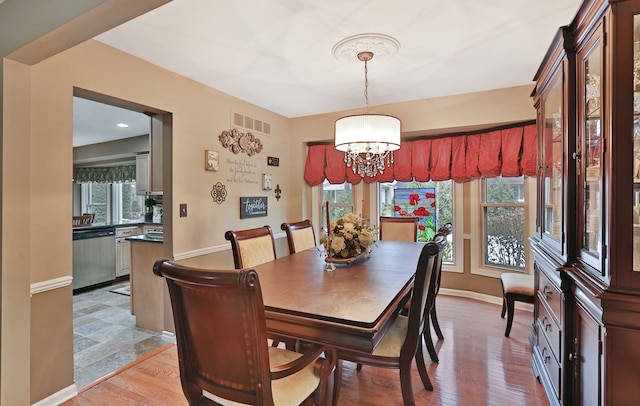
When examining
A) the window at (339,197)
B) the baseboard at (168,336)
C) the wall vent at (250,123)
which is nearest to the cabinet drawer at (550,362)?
the window at (339,197)

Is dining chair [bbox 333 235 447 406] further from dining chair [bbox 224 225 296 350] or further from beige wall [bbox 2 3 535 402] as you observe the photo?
beige wall [bbox 2 3 535 402]

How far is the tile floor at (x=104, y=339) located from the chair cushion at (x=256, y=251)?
1323mm

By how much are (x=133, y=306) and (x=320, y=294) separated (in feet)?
8.89

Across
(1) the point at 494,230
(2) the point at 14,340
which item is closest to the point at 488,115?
(1) the point at 494,230

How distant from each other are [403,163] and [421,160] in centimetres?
23

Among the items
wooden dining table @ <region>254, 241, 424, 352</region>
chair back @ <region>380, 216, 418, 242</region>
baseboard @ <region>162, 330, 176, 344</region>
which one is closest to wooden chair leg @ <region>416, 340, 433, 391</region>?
wooden dining table @ <region>254, 241, 424, 352</region>

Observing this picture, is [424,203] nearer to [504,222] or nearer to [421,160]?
[421,160]

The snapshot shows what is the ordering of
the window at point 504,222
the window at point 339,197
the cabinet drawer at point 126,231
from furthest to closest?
the cabinet drawer at point 126,231
the window at point 339,197
the window at point 504,222

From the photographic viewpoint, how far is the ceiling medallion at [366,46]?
7.57ft

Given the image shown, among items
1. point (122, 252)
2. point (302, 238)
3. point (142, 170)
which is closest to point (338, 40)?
point (302, 238)

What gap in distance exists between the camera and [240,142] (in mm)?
3664

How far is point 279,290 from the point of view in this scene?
1714mm

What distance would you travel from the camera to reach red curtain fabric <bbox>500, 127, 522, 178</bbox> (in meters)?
3.34

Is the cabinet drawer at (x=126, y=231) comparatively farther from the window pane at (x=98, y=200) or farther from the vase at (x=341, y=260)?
the vase at (x=341, y=260)
